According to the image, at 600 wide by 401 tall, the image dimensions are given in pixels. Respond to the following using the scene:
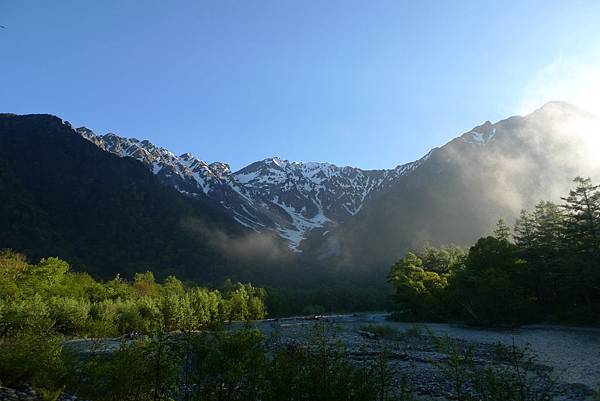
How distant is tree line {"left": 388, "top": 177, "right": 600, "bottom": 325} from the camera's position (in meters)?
48.0

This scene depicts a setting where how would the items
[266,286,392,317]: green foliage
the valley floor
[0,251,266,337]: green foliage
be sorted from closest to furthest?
the valley floor → [0,251,266,337]: green foliage → [266,286,392,317]: green foliage

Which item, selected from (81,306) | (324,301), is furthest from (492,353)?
(324,301)

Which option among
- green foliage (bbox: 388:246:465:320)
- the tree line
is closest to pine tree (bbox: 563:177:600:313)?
the tree line

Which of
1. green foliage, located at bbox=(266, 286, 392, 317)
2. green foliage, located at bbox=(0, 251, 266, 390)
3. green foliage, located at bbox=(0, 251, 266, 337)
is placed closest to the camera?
green foliage, located at bbox=(0, 251, 266, 390)

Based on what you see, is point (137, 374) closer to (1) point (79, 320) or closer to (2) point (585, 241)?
(1) point (79, 320)

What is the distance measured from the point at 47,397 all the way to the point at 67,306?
38.3 metres

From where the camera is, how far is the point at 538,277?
192 feet

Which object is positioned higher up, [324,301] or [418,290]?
[418,290]

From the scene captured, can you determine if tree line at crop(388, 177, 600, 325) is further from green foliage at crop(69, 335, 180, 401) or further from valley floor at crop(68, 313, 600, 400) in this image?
green foliage at crop(69, 335, 180, 401)

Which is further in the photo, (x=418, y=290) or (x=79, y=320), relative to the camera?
(x=418, y=290)

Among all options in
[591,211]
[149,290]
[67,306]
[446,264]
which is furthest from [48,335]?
[446,264]

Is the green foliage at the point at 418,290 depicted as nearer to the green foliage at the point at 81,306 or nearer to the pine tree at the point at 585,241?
the pine tree at the point at 585,241

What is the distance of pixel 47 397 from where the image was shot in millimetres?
9859

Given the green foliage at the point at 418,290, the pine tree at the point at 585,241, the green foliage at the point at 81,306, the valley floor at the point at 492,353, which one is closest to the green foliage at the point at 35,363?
the valley floor at the point at 492,353
